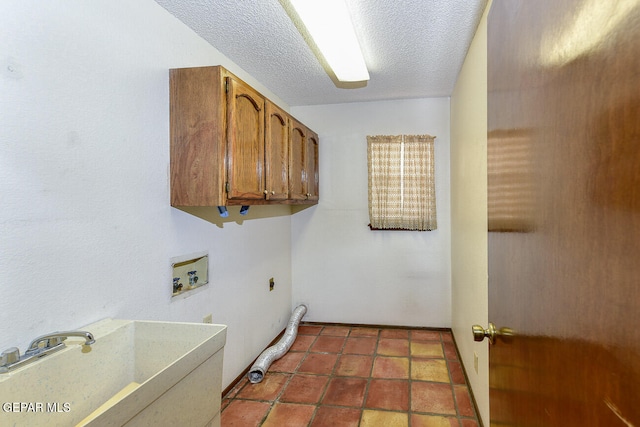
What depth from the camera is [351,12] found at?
195cm

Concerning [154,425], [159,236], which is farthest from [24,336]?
[159,236]

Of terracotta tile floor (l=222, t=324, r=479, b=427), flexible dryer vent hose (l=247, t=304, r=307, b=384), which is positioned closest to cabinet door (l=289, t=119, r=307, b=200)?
flexible dryer vent hose (l=247, t=304, r=307, b=384)

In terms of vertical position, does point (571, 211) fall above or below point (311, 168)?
below

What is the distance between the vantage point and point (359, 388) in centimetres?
257

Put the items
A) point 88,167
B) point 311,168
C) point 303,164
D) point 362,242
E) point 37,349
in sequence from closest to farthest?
1. point 37,349
2. point 88,167
3. point 303,164
4. point 311,168
5. point 362,242

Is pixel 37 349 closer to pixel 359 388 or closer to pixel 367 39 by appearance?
pixel 359 388

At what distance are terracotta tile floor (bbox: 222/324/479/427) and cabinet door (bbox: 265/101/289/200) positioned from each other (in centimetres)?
140

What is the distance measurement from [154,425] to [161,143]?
1308mm

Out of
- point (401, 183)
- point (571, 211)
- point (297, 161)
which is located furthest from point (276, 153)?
point (571, 211)

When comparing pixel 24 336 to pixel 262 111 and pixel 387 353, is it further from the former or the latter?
pixel 387 353

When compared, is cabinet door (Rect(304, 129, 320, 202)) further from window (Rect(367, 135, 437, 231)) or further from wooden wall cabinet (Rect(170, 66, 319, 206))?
wooden wall cabinet (Rect(170, 66, 319, 206))

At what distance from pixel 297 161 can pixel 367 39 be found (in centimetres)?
116

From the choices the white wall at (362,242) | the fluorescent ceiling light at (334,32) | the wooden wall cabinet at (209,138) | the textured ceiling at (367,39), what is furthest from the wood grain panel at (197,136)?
the white wall at (362,242)

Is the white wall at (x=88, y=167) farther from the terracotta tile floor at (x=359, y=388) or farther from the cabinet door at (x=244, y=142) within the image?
the terracotta tile floor at (x=359, y=388)
